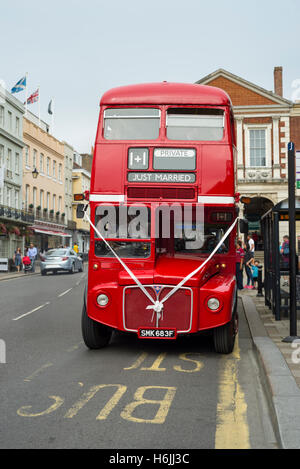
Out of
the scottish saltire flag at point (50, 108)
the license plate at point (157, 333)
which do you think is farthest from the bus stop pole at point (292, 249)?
the scottish saltire flag at point (50, 108)

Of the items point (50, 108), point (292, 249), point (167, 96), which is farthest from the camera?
point (50, 108)

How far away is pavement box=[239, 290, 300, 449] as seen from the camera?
4390mm

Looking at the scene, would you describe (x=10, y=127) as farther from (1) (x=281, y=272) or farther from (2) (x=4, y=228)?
(1) (x=281, y=272)

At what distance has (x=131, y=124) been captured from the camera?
8.98m

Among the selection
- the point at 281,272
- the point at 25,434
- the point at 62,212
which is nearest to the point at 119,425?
the point at 25,434

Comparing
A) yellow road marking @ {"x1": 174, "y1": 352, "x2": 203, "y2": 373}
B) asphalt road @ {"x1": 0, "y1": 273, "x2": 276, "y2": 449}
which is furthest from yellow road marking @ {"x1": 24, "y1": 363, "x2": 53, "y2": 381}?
yellow road marking @ {"x1": 174, "y1": 352, "x2": 203, "y2": 373}

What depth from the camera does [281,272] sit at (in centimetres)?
1166

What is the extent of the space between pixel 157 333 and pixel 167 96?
12.8 ft

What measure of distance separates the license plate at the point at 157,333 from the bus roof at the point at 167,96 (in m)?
3.73

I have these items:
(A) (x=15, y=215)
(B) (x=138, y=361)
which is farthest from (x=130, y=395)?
(A) (x=15, y=215)

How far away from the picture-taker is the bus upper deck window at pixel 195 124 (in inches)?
347

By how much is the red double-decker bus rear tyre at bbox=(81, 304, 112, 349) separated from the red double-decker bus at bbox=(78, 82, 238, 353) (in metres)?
0.02

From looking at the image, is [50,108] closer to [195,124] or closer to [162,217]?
[195,124]

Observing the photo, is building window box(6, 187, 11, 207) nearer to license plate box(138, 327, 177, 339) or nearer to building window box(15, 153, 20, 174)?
building window box(15, 153, 20, 174)
